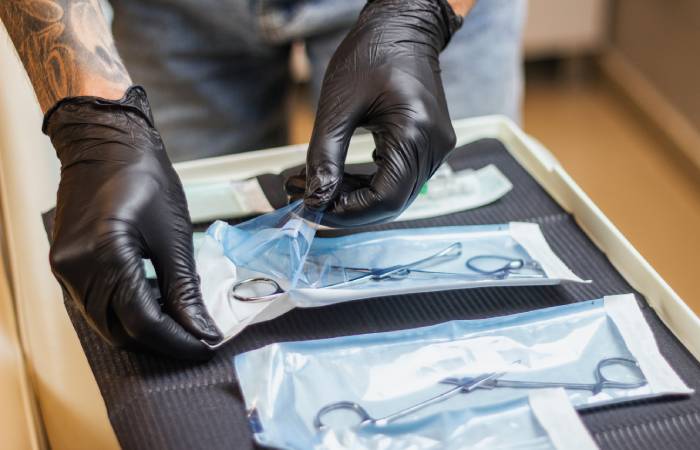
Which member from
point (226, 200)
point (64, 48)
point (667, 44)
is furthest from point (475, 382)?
point (667, 44)

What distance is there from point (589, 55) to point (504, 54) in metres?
1.52

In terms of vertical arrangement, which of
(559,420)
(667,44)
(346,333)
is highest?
(667,44)

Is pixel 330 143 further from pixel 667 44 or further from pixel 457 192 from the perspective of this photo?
pixel 667 44

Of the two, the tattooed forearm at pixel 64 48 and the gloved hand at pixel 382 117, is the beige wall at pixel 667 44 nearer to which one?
the gloved hand at pixel 382 117

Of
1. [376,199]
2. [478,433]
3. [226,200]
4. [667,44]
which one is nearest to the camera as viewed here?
[478,433]

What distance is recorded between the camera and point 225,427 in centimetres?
59

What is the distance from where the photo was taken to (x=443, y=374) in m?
0.62

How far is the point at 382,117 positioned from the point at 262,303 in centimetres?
20

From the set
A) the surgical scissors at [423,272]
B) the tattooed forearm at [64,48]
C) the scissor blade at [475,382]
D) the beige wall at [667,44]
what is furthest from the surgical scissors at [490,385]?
the beige wall at [667,44]

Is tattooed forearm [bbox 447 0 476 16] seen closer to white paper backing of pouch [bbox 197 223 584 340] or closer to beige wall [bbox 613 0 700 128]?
white paper backing of pouch [bbox 197 223 584 340]

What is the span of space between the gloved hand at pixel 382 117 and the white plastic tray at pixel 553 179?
6.0 inches

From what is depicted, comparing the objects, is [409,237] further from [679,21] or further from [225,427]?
[679,21]

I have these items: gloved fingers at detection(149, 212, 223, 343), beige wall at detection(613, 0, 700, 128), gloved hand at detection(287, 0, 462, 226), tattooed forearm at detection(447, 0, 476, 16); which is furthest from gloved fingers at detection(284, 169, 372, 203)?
beige wall at detection(613, 0, 700, 128)

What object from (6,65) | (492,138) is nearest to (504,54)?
(492,138)
